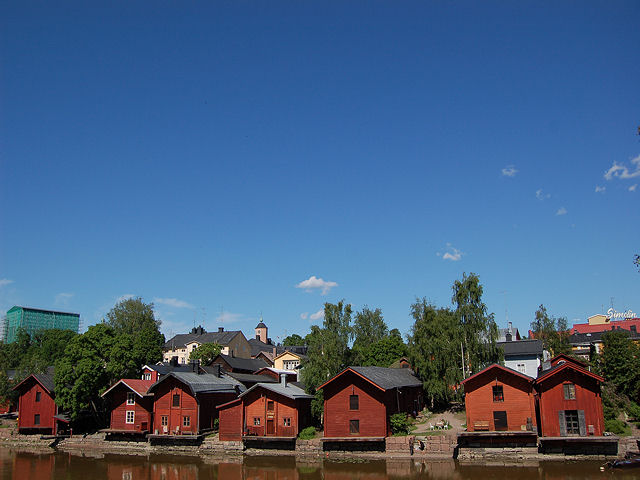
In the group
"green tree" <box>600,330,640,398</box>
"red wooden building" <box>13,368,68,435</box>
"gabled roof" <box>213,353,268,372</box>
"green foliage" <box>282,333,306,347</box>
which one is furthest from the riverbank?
"green foliage" <box>282,333,306,347</box>

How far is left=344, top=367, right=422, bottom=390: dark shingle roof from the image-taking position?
45.1m

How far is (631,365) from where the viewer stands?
171 ft

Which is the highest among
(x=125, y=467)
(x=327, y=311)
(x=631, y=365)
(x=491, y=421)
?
(x=327, y=311)

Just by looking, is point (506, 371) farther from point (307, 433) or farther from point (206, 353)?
point (206, 353)

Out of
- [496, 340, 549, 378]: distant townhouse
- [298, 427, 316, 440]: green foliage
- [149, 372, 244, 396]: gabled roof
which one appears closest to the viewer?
[298, 427, 316, 440]: green foliage

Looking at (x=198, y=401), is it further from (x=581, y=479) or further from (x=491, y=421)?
(x=581, y=479)

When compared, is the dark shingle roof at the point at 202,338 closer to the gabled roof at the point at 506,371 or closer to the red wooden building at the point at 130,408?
the red wooden building at the point at 130,408

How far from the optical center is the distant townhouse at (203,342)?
335 ft

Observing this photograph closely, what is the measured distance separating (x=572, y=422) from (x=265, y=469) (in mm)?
23379

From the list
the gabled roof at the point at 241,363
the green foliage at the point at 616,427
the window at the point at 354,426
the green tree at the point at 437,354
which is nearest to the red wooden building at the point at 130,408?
the gabled roof at the point at 241,363

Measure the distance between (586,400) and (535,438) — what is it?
4.68 m

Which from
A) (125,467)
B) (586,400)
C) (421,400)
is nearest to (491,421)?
(586,400)

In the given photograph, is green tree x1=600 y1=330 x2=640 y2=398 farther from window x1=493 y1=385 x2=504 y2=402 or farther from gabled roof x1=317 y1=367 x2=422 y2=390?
gabled roof x1=317 y1=367 x2=422 y2=390

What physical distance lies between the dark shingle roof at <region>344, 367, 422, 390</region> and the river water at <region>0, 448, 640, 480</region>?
6.54 metres
